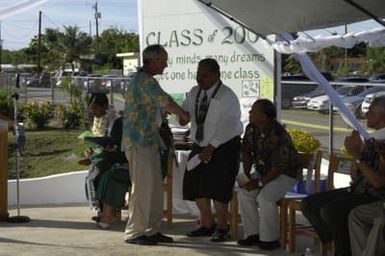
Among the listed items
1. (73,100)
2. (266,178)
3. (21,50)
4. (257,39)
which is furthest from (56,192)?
(21,50)

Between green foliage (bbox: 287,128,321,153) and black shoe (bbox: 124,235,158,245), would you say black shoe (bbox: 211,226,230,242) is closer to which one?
black shoe (bbox: 124,235,158,245)

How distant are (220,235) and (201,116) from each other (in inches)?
43.0

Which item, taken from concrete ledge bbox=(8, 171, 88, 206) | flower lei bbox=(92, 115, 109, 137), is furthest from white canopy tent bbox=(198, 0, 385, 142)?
concrete ledge bbox=(8, 171, 88, 206)

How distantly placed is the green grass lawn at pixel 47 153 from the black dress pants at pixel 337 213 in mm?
5834

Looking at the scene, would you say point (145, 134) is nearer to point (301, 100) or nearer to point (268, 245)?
point (268, 245)

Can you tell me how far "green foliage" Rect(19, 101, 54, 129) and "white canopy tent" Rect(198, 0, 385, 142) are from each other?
9487 millimetres

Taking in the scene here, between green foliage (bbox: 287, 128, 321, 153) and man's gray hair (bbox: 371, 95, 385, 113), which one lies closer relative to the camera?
man's gray hair (bbox: 371, 95, 385, 113)

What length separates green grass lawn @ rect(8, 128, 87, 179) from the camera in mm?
11555

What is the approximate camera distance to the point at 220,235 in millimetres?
6344

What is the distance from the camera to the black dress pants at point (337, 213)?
496 centimetres

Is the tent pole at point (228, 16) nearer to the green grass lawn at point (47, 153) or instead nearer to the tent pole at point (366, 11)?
the tent pole at point (366, 11)

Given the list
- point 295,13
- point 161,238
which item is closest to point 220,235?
point 161,238

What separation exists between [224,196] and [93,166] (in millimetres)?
1555

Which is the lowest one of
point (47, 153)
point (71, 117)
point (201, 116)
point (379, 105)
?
point (47, 153)
